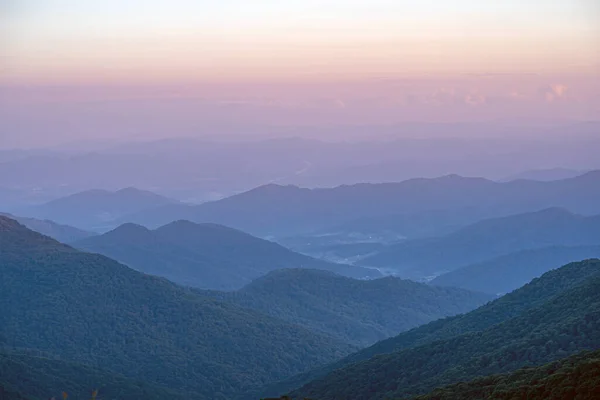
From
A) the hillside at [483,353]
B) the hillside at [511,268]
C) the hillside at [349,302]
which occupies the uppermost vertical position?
the hillside at [511,268]

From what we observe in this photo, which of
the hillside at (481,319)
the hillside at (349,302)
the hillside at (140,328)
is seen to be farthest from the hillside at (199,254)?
the hillside at (481,319)

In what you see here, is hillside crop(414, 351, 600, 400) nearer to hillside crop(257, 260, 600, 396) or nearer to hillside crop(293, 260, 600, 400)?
hillside crop(293, 260, 600, 400)

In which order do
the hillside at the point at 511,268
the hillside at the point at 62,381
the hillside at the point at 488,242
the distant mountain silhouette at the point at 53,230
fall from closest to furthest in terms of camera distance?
1. the hillside at the point at 62,381
2. the hillside at the point at 511,268
3. the hillside at the point at 488,242
4. the distant mountain silhouette at the point at 53,230

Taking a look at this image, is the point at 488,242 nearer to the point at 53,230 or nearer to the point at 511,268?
the point at 511,268

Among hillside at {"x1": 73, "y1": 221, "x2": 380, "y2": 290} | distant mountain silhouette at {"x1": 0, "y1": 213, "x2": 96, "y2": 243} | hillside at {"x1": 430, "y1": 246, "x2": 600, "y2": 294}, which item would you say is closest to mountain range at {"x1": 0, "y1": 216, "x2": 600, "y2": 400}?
hillside at {"x1": 73, "y1": 221, "x2": 380, "y2": 290}

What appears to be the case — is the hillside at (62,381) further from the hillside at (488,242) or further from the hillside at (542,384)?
the hillside at (488,242)

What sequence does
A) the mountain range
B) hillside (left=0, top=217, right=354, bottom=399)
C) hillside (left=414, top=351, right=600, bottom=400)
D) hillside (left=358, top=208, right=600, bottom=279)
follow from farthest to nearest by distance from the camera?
hillside (left=358, top=208, right=600, bottom=279)
hillside (left=0, top=217, right=354, bottom=399)
the mountain range
hillside (left=414, top=351, right=600, bottom=400)
